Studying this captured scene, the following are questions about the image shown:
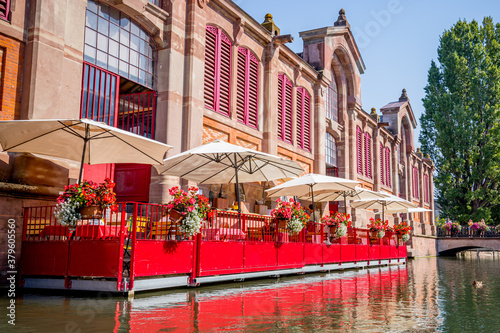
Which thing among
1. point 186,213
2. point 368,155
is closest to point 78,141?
point 186,213

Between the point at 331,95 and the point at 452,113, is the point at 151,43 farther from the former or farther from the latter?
the point at 452,113

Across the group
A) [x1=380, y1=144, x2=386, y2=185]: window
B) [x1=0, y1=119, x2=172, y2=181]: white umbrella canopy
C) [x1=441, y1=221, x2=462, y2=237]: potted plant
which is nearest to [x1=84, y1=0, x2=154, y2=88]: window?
[x1=0, y1=119, x2=172, y2=181]: white umbrella canopy

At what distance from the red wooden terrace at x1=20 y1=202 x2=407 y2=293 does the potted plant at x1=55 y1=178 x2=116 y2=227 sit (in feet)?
0.89

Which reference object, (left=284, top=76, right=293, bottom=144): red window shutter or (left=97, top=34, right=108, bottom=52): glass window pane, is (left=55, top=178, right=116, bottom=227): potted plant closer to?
(left=97, top=34, right=108, bottom=52): glass window pane

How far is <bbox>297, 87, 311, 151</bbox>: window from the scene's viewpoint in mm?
22469

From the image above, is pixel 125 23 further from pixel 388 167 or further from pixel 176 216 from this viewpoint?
pixel 388 167

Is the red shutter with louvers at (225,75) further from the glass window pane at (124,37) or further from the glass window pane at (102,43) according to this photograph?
the glass window pane at (102,43)

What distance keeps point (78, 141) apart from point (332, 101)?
66.1 ft

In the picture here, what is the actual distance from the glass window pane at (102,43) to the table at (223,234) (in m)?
5.52

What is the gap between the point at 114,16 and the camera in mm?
12711

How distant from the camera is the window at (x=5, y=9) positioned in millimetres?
9703

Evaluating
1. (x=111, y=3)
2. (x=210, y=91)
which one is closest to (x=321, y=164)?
(x=210, y=91)

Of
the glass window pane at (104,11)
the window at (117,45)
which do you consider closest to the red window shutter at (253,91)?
the window at (117,45)

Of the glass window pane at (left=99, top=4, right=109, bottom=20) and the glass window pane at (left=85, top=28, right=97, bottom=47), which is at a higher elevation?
the glass window pane at (left=99, top=4, right=109, bottom=20)
